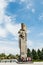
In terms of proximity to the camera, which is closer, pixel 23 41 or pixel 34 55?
pixel 23 41

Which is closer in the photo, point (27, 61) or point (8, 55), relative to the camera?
point (27, 61)

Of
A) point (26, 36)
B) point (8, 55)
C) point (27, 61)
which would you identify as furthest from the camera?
point (8, 55)

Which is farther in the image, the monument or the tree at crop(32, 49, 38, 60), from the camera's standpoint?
the tree at crop(32, 49, 38, 60)

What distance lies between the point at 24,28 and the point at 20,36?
57.0 inches

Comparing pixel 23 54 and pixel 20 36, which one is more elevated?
pixel 20 36

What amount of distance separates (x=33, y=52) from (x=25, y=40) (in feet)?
111

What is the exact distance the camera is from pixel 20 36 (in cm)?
2973

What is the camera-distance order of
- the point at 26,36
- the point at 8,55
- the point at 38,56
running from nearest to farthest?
1. the point at 26,36
2. the point at 38,56
3. the point at 8,55

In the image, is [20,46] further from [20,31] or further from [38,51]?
[38,51]

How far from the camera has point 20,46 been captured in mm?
29297

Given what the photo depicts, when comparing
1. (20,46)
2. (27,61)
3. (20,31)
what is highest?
(20,31)

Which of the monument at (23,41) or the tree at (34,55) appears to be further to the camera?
the tree at (34,55)

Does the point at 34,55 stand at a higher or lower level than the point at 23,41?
higher

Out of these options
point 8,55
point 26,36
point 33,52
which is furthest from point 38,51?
point 26,36
